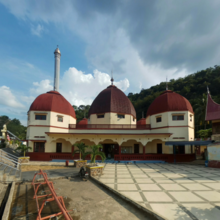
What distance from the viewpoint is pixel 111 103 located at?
22.3 m

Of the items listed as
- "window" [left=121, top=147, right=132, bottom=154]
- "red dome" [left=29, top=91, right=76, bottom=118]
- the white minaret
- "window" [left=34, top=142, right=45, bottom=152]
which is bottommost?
"window" [left=121, top=147, right=132, bottom=154]

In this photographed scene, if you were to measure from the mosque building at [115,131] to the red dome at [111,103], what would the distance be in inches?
8.0

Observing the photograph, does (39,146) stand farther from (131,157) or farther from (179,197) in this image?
(179,197)

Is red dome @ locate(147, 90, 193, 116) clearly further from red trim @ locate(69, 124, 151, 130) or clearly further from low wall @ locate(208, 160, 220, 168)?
low wall @ locate(208, 160, 220, 168)

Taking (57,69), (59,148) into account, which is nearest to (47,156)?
(59,148)

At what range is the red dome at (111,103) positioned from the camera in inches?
877

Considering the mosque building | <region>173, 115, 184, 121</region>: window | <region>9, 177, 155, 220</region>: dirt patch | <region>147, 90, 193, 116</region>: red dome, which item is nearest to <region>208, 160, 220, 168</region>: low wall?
the mosque building

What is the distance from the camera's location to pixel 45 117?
19.4 m

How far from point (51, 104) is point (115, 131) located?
8919mm

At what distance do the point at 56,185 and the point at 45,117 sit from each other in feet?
39.8

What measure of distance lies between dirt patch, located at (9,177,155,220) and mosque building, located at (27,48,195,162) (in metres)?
Result: 10.5

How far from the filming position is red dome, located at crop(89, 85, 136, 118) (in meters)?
22.3

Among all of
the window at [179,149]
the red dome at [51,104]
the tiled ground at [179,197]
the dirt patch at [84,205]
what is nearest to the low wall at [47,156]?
the red dome at [51,104]

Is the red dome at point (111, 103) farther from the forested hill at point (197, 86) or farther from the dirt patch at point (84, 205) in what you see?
the forested hill at point (197, 86)
